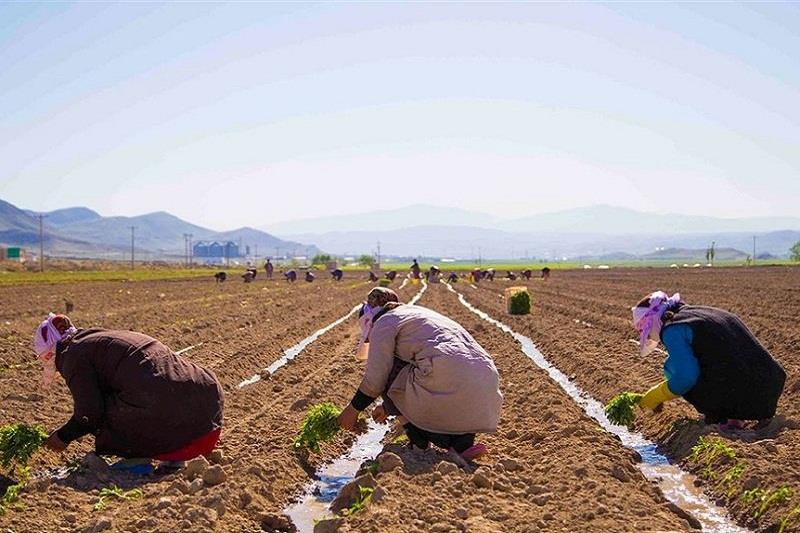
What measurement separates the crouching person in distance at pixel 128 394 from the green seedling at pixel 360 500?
1452 mm

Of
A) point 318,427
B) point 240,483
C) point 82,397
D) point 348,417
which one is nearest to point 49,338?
point 82,397

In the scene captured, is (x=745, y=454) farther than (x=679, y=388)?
No

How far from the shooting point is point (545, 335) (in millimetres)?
17500

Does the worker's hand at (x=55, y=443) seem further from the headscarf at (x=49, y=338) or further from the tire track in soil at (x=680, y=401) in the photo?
the tire track in soil at (x=680, y=401)

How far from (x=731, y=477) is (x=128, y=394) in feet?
14.3

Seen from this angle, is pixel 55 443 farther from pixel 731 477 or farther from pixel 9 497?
pixel 731 477

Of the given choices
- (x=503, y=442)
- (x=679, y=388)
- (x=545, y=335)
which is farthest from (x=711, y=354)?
(x=545, y=335)

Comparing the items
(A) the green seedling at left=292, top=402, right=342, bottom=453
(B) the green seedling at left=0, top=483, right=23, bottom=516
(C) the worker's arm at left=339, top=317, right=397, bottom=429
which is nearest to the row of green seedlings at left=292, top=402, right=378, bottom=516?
(A) the green seedling at left=292, top=402, right=342, bottom=453

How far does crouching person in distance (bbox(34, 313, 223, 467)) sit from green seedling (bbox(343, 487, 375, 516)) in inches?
57.2

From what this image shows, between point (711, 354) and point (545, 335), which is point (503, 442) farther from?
point (545, 335)

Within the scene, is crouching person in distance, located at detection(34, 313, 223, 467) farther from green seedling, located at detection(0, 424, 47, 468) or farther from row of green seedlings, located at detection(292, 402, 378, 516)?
row of green seedlings, located at detection(292, 402, 378, 516)

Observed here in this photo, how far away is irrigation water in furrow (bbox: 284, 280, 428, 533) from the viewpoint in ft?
20.8

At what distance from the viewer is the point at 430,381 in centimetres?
671

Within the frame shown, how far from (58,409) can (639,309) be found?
5.78 metres
